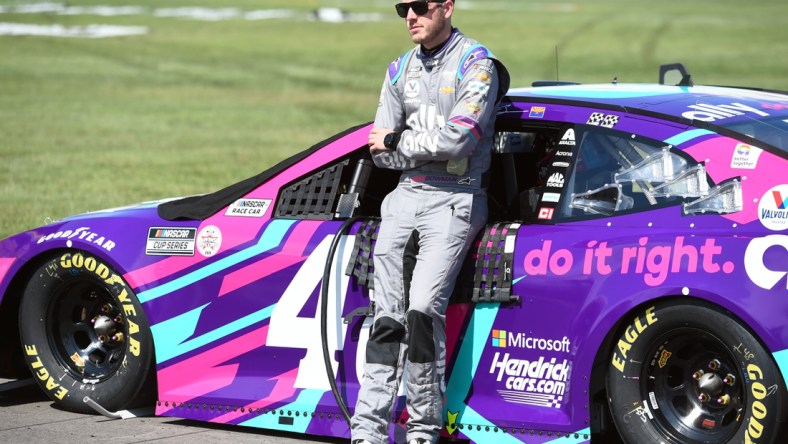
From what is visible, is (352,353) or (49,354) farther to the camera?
(49,354)

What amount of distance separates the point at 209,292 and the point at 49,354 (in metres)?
0.95

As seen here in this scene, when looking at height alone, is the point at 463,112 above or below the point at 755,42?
below

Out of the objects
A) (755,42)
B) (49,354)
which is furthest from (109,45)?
(49,354)

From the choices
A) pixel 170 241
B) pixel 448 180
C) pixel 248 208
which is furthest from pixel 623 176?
pixel 170 241

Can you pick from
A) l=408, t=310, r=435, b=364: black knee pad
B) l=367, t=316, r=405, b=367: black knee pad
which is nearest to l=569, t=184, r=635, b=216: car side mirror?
l=408, t=310, r=435, b=364: black knee pad

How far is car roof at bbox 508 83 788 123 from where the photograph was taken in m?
5.23

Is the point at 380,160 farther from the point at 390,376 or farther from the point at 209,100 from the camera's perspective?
the point at 209,100

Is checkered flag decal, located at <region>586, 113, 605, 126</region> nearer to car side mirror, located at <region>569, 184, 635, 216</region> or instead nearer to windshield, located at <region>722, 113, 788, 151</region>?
car side mirror, located at <region>569, 184, 635, 216</region>

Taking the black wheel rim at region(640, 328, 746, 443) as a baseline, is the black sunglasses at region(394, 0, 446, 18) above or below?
above

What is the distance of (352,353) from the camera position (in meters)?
5.55

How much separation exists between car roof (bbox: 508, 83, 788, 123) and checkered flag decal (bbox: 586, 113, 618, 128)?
67 millimetres

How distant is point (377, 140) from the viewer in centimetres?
541

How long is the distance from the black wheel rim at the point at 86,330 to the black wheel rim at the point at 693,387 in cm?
254

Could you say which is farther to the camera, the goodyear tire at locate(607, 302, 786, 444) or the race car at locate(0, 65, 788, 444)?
the race car at locate(0, 65, 788, 444)
